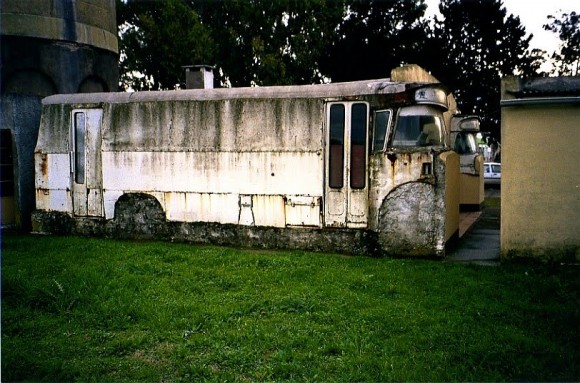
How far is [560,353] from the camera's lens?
4.90 m

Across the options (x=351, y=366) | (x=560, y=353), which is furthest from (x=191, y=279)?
(x=560, y=353)

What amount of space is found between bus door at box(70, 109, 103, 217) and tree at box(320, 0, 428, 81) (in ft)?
61.8

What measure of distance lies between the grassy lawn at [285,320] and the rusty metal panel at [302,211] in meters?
1.04

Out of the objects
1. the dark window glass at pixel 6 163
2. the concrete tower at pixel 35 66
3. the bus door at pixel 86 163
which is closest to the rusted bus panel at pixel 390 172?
the bus door at pixel 86 163

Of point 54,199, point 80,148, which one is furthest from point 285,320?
point 54,199

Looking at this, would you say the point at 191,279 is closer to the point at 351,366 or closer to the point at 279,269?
the point at 279,269

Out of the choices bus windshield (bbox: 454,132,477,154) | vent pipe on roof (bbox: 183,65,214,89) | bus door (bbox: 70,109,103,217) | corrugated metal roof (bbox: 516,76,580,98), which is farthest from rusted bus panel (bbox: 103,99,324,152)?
bus windshield (bbox: 454,132,477,154)

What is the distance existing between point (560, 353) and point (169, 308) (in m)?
4.18

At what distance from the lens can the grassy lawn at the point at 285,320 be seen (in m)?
4.79

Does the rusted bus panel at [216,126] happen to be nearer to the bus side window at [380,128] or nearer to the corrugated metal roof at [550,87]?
the bus side window at [380,128]

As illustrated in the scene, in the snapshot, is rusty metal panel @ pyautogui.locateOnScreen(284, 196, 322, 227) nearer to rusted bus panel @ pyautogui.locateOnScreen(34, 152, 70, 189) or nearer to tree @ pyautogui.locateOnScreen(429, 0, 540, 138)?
rusted bus panel @ pyautogui.locateOnScreen(34, 152, 70, 189)

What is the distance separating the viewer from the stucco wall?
8.05 meters

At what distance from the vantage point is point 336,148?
9.59 metres

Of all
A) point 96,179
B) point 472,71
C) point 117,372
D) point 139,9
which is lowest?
point 117,372
